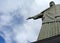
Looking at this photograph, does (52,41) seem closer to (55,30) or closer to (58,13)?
(55,30)

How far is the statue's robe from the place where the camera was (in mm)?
6912

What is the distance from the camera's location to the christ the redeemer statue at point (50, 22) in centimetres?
691

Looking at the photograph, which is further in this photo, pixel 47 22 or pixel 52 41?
pixel 47 22

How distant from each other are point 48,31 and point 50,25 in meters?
0.49

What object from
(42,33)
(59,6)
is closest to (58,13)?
(59,6)

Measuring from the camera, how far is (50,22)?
7.76 meters

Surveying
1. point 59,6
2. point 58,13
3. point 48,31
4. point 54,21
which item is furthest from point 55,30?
point 59,6

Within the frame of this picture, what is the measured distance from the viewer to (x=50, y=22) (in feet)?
25.5

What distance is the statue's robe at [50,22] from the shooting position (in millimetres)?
6912

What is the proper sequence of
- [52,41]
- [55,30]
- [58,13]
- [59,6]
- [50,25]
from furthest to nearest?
[59,6] < [58,13] < [50,25] < [55,30] < [52,41]

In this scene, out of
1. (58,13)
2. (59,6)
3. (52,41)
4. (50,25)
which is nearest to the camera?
(52,41)

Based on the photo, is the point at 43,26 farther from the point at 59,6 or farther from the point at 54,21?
the point at 59,6

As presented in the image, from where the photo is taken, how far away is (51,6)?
9.25 meters

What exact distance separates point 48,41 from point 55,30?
1.05 m
